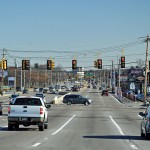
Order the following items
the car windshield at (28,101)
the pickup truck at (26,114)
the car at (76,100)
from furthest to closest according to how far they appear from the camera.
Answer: the car at (76,100)
the car windshield at (28,101)
the pickup truck at (26,114)

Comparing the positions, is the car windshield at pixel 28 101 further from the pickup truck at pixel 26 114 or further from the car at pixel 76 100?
the car at pixel 76 100

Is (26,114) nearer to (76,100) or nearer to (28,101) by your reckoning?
(28,101)

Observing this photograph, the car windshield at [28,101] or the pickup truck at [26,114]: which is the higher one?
the car windshield at [28,101]

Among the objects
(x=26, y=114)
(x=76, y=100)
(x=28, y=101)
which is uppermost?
(x=28, y=101)

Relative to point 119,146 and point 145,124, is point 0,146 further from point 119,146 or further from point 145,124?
point 145,124

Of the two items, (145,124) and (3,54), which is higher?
(3,54)

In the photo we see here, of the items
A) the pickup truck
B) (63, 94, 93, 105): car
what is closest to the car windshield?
the pickup truck

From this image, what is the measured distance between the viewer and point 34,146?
54.8 ft

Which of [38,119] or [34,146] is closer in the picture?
[34,146]

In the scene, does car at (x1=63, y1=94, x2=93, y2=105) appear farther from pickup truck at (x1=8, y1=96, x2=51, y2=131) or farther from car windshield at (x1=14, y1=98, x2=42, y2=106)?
pickup truck at (x1=8, y1=96, x2=51, y2=131)

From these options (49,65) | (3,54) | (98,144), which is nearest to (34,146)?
(98,144)

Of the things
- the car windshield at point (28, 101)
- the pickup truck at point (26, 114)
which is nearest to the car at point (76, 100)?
the car windshield at point (28, 101)

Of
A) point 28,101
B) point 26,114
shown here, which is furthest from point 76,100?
point 26,114

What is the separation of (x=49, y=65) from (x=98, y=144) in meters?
44.9
